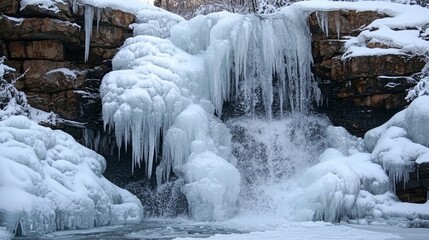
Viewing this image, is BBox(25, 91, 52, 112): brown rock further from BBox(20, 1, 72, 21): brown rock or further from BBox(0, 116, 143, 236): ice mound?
BBox(20, 1, 72, 21): brown rock

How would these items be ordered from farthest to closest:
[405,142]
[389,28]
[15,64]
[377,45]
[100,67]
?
1. [389,28]
2. [100,67]
3. [377,45]
4. [15,64]
5. [405,142]

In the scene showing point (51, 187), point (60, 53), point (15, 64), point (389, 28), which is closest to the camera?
point (51, 187)

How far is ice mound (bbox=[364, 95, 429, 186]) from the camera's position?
8.77 m

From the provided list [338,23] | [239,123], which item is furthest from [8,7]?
[338,23]

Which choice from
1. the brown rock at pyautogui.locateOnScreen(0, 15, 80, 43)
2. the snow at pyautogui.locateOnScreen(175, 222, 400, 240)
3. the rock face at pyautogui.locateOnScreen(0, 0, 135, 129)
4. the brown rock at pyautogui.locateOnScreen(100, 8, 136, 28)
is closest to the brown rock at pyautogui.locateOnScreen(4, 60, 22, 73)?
the rock face at pyautogui.locateOnScreen(0, 0, 135, 129)

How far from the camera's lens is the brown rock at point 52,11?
9414 millimetres

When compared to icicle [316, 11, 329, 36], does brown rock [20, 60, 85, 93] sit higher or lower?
lower

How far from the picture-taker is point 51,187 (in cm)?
721

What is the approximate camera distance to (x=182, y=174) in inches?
374

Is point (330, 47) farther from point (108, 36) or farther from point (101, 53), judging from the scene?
point (101, 53)

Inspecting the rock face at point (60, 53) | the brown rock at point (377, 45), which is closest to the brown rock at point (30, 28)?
the rock face at point (60, 53)

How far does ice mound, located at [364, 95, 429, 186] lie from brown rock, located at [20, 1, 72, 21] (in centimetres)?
673

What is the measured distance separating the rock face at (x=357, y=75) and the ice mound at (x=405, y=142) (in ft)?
2.32

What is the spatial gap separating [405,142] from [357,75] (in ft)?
6.15
